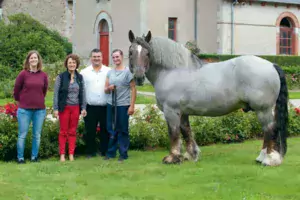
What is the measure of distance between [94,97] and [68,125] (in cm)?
66

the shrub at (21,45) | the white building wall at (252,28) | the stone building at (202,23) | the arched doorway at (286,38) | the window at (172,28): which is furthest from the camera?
the arched doorway at (286,38)

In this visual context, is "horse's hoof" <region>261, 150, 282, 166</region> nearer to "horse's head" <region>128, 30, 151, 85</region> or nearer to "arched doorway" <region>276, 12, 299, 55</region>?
"horse's head" <region>128, 30, 151, 85</region>

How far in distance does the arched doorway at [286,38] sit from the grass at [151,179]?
18.6m

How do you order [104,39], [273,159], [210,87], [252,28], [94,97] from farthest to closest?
[104,39]
[252,28]
[94,97]
[210,87]
[273,159]

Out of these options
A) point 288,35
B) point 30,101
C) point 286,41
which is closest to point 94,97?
point 30,101

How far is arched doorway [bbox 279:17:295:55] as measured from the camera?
25.8m

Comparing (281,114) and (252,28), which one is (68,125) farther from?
(252,28)

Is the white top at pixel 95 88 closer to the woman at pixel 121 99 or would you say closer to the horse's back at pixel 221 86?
the woman at pixel 121 99

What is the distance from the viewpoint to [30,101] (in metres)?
7.81

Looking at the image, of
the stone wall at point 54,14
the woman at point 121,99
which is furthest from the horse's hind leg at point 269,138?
the stone wall at point 54,14

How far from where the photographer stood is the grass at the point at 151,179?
19.1 feet

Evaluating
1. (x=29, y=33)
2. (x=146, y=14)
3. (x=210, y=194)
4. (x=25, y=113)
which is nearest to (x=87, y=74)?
(x=25, y=113)

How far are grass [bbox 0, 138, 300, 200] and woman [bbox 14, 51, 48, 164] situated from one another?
0.39 m

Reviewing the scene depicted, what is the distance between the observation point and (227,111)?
752 centimetres
